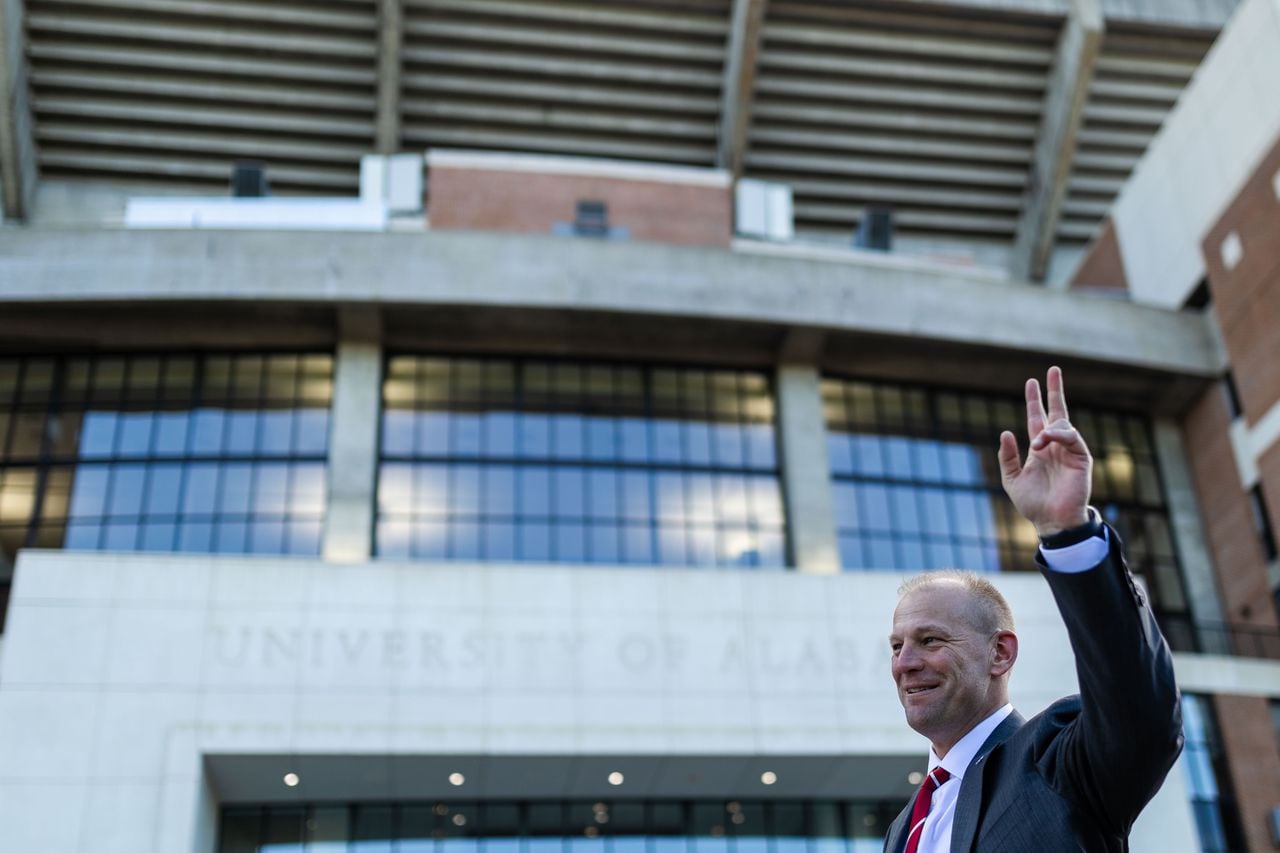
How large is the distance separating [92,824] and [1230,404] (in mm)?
26646

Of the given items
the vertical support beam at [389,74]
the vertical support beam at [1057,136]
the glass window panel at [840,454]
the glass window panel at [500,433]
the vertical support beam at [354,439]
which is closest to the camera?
the vertical support beam at [354,439]

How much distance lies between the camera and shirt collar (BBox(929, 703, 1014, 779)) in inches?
140

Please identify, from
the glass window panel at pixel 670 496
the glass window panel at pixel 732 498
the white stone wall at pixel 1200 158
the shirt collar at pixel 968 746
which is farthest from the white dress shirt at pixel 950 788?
the white stone wall at pixel 1200 158

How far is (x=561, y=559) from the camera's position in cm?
3070

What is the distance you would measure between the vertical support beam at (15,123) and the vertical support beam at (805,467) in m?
20.5

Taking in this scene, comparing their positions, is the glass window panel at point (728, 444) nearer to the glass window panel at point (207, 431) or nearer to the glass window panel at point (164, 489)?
the glass window panel at point (207, 431)

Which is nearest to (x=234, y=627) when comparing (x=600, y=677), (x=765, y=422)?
(x=600, y=677)

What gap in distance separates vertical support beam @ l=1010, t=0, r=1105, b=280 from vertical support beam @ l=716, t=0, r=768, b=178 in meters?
8.56

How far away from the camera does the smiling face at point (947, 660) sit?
140 inches

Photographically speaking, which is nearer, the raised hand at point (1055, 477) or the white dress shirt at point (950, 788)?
the raised hand at point (1055, 477)

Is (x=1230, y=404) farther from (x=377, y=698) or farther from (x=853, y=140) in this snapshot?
(x=377, y=698)

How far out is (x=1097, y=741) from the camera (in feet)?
9.96

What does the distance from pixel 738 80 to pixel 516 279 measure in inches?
441

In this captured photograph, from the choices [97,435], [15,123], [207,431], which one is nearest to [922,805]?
[207,431]
